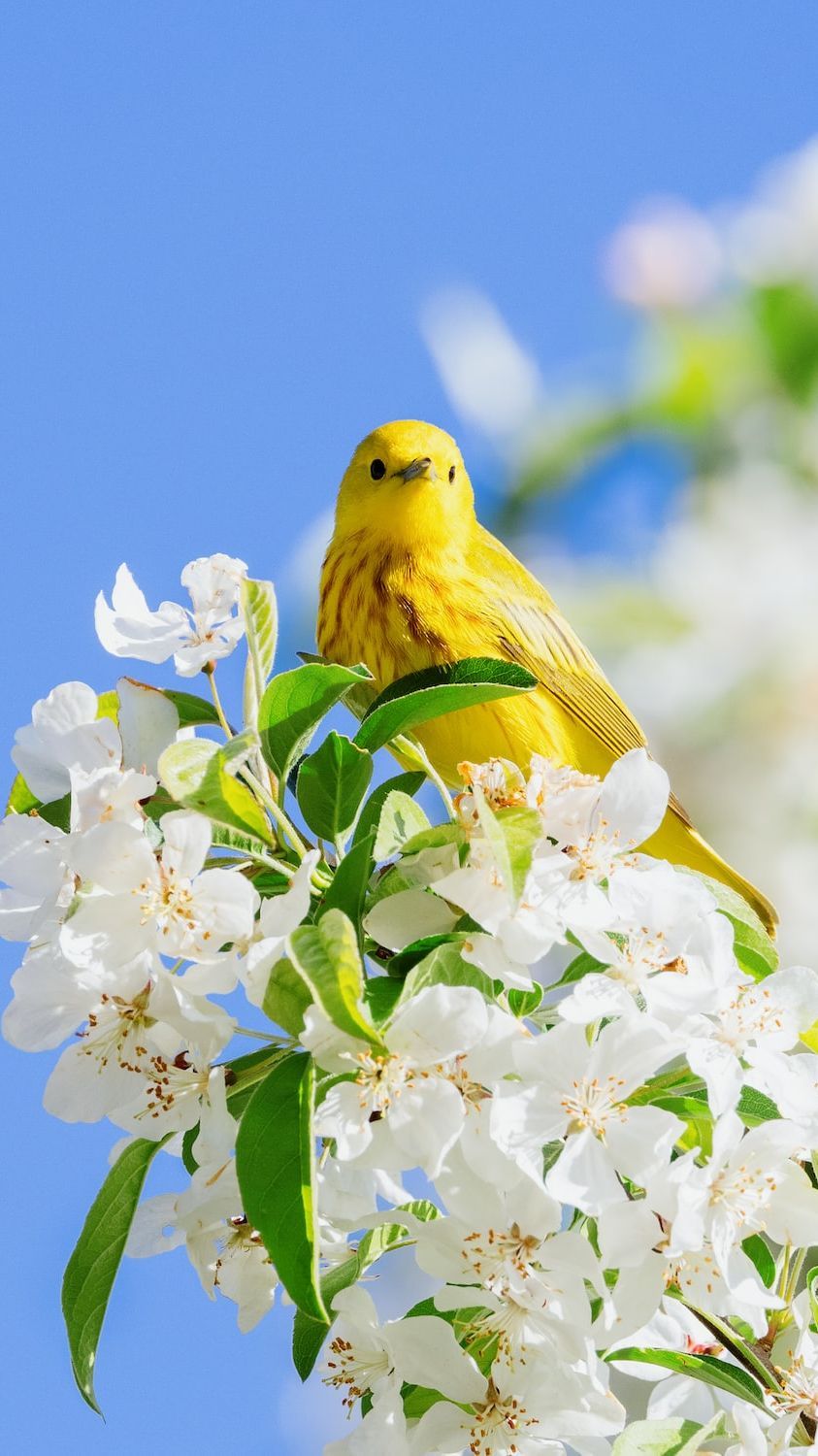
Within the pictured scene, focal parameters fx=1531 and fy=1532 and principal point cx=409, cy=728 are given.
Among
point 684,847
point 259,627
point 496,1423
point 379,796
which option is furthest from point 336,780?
point 684,847

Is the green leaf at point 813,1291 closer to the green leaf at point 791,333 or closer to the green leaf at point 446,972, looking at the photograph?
the green leaf at point 446,972

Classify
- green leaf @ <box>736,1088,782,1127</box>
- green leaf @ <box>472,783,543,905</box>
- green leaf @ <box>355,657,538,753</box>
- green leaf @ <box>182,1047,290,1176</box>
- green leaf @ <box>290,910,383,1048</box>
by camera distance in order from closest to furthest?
green leaf @ <box>290,910,383,1048</box> → green leaf @ <box>472,783,543,905</box> → green leaf @ <box>182,1047,290,1176</box> → green leaf @ <box>355,657,538,753</box> → green leaf @ <box>736,1088,782,1127</box>

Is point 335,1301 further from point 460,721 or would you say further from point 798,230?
point 798,230

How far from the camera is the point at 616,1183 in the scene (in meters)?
1.42

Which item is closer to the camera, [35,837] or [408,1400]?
[35,837]

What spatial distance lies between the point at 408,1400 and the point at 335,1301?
0.14m

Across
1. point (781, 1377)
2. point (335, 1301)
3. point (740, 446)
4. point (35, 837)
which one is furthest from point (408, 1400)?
point (740, 446)

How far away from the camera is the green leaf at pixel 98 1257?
1550 millimetres

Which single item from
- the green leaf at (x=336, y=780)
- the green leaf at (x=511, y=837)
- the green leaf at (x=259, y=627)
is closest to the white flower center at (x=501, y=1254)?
the green leaf at (x=511, y=837)

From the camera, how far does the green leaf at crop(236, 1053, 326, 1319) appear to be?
131 centimetres

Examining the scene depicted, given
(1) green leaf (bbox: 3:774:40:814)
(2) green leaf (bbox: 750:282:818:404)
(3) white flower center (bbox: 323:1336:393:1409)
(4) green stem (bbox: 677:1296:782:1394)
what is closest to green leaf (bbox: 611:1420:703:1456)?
(4) green stem (bbox: 677:1296:782:1394)

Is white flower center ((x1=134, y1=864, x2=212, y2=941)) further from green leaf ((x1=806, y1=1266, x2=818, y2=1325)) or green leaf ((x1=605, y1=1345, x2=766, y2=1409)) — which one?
green leaf ((x1=806, y1=1266, x2=818, y2=1325))

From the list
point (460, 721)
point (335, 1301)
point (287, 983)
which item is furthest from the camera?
point (460, 721)

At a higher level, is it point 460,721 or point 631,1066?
point 460,721
